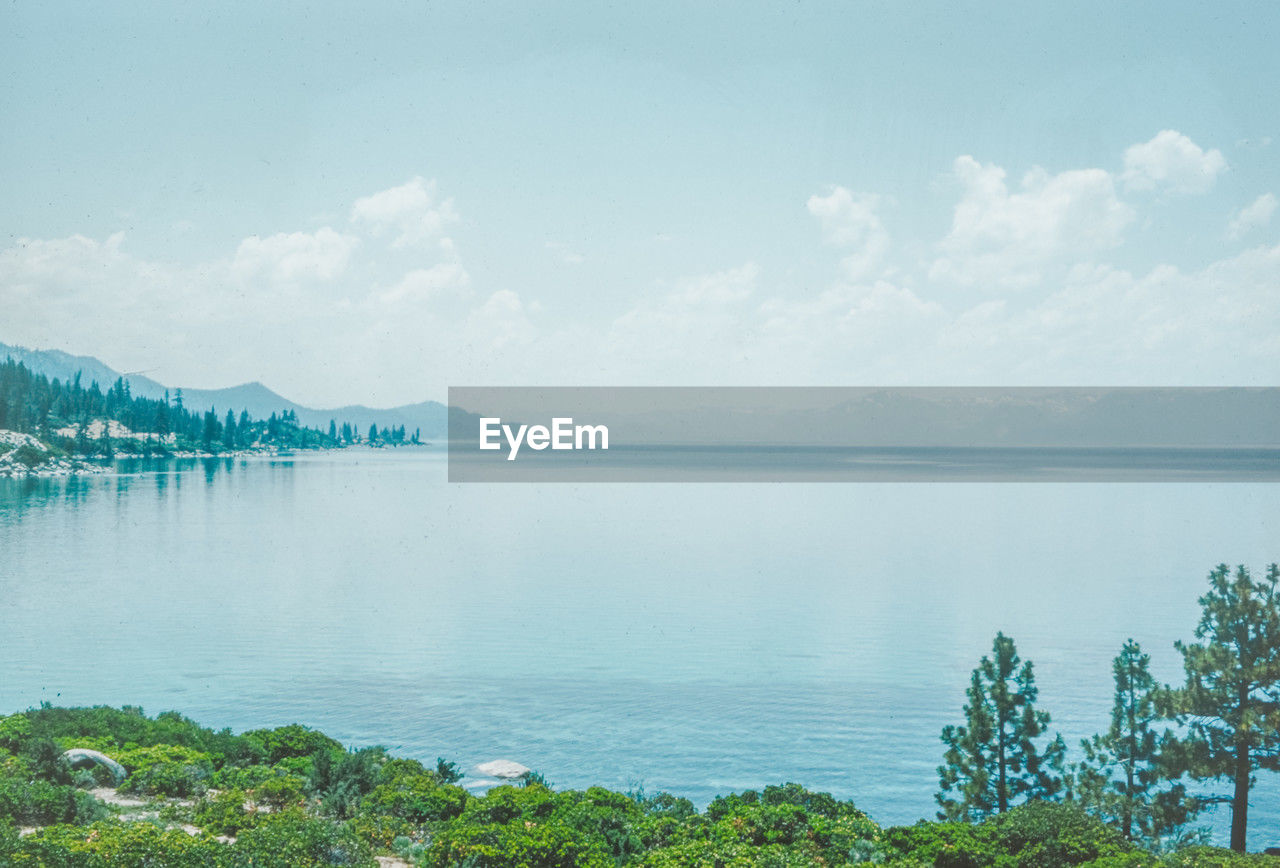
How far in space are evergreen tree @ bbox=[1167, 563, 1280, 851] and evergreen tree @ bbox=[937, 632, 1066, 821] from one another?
2.38 meters

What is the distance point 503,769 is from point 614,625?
13.1 m

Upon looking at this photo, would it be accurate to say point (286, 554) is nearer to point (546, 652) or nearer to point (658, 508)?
point (546, 652)

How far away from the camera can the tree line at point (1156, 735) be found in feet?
50.8

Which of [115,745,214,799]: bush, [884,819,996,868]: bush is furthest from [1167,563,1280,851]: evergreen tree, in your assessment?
[115,745,214,799]: bush

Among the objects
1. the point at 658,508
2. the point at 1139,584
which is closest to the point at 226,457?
the point at 658,508

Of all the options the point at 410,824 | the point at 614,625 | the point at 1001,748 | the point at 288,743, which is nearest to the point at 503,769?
the point at 288,743

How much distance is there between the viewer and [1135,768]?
1691cm

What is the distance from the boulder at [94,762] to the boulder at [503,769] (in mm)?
7045

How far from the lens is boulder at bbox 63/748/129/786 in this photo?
13.0 metres

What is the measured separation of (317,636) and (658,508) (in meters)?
42.8

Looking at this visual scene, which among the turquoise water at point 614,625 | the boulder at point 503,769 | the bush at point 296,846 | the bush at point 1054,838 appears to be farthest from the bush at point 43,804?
the bush at point 1054,838

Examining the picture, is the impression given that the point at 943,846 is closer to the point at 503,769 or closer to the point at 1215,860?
the point at 1215,860

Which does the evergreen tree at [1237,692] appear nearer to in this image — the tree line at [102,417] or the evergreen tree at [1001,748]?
the evergreen tree at [1001,748]

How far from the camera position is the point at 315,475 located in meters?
109
